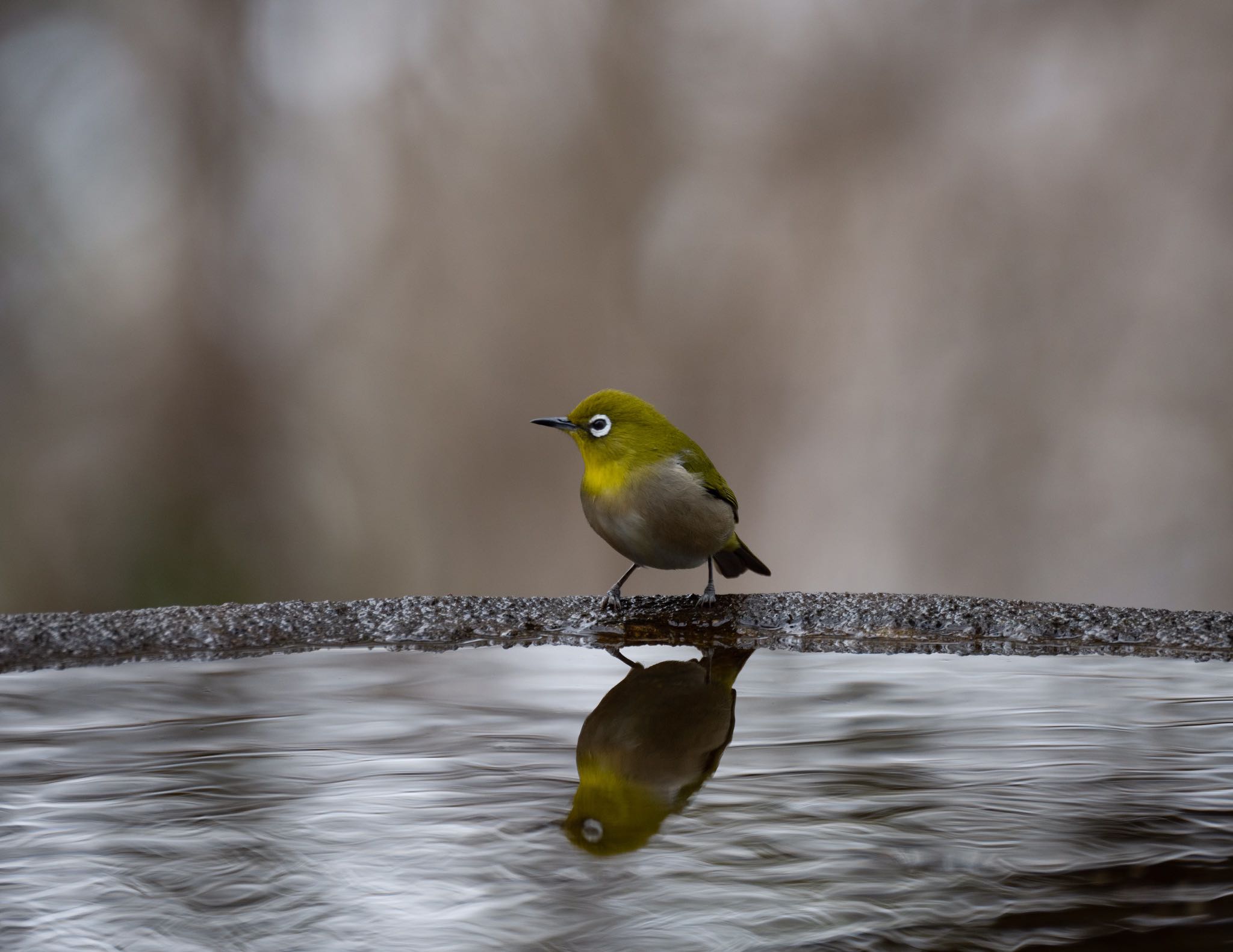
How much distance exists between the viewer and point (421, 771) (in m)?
1.48

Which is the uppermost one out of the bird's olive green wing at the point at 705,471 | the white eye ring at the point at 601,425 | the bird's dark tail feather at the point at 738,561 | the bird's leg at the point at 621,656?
the white eye ring at the point at 601,425

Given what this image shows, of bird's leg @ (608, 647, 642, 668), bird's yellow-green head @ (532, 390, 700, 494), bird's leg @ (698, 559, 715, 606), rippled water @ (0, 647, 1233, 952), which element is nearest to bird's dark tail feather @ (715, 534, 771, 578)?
bird's leg @ (698, 559, 715, 606)

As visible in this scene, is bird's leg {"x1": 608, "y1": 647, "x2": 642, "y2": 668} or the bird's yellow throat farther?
the bird's yellow throat

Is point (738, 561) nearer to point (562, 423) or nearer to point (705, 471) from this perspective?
point (705, 471)

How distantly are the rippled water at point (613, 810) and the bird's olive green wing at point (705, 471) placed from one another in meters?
0.64

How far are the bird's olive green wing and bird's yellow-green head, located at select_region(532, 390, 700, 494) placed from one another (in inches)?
0.9

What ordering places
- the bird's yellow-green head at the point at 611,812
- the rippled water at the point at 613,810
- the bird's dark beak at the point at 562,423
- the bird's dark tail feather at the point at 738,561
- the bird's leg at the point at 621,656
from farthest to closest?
the bird's dark tail feather at the point at 738,561, the bird's dark beak at the point at 562,423, the bird's leg at the point at 621,656, the bird's yellow-green head at the point at 611,812, the rippled water at the point at 613,810

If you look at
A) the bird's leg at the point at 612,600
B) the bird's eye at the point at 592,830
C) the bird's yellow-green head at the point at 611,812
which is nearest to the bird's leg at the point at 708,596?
the bird's leg at the point at 612,600

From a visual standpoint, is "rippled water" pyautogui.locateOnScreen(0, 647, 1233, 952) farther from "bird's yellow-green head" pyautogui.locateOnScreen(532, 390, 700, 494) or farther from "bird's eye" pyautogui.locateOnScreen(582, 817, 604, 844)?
"bird's yellow-green head" pyautogui.locateOnScreen(532, 390, 700, 494)

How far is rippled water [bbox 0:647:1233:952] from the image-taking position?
1044mm

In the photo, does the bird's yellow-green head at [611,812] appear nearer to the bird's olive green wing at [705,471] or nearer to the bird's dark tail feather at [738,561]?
the bird's olive green wing at [705,471]

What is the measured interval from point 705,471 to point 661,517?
0.60ft

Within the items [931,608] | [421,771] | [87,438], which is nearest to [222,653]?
[421,771]

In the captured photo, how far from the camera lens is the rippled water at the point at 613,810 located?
104cm
